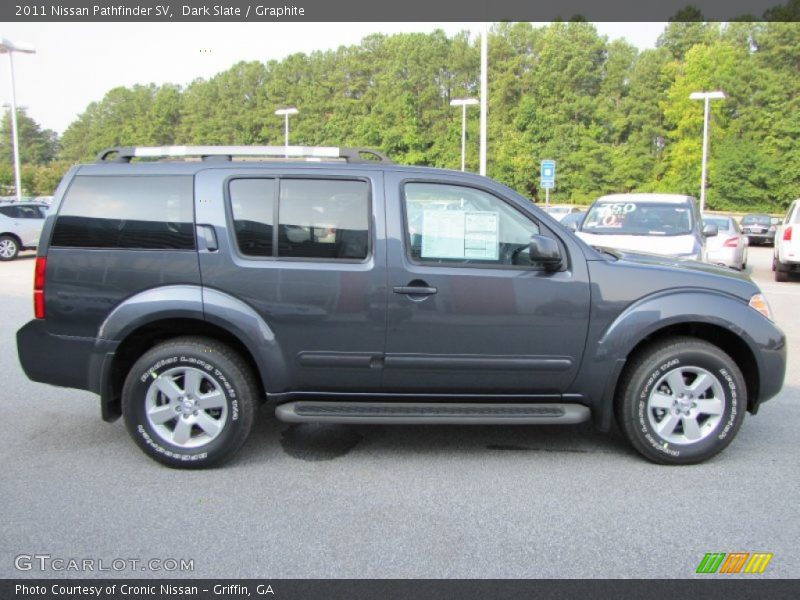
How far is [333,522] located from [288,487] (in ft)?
1.83

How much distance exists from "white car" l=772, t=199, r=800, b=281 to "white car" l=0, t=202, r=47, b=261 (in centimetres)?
1819

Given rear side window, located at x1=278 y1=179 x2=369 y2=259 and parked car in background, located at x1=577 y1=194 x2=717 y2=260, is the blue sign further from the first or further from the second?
rear side window, located at x1=278 y1=179 x2=369 y2=259

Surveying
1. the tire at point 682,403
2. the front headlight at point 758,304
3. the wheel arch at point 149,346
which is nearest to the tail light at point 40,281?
the wheel arch at point 149,346

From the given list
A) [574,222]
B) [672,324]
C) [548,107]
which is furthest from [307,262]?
[548,107]

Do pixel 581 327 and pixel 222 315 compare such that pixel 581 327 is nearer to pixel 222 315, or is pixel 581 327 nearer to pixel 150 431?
pixel 222 315

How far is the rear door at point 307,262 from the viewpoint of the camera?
427 cm

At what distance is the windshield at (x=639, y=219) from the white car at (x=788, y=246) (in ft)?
15.4

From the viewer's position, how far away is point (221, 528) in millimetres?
3578

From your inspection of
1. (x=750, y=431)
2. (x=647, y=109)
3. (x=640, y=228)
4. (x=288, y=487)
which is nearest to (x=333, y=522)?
(x=288, y=487)

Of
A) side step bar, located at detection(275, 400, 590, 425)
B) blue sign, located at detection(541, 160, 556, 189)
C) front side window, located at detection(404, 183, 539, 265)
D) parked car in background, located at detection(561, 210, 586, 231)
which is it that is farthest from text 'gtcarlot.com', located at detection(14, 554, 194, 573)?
blue sign, located at detection(541, 160, 556, 189)

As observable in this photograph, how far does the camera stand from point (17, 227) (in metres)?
19.2

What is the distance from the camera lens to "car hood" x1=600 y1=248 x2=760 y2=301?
434 centimetres

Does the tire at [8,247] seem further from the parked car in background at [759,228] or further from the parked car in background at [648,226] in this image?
the parked car in background at [759,228]
